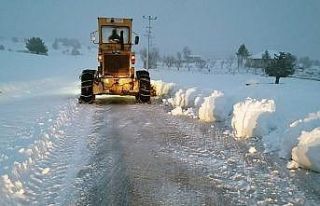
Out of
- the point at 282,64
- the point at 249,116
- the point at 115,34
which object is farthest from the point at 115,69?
the point at 282,64

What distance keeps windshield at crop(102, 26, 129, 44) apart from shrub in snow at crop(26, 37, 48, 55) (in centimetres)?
6996

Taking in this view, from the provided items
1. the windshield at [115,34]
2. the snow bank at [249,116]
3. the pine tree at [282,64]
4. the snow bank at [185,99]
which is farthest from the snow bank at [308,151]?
the pine tree at [282,64]

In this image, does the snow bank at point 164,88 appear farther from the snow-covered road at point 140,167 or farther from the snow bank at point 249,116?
the snow bank at point 249,116

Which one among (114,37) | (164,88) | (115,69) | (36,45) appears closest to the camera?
(115,69)

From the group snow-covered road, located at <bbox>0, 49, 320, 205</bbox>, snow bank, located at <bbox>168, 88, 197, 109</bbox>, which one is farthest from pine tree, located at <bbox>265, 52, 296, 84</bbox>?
snow-covered road, located at <bbox>0, 49, 320, 205</bbox>

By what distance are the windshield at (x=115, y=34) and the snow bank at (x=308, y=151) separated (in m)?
10.5

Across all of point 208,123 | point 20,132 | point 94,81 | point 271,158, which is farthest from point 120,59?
point 271,158

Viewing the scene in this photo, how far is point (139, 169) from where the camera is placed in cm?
629

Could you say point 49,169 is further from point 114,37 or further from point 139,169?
point 114,37

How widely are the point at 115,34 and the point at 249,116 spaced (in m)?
8.56

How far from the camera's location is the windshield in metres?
15.9

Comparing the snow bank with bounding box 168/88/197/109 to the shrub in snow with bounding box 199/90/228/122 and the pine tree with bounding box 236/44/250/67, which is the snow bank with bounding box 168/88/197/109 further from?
the pine tree with bounding box 236/44/250/67

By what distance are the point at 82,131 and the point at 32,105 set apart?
5739 millimetres

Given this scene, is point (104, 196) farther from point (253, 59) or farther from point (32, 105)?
point (253, 59)
